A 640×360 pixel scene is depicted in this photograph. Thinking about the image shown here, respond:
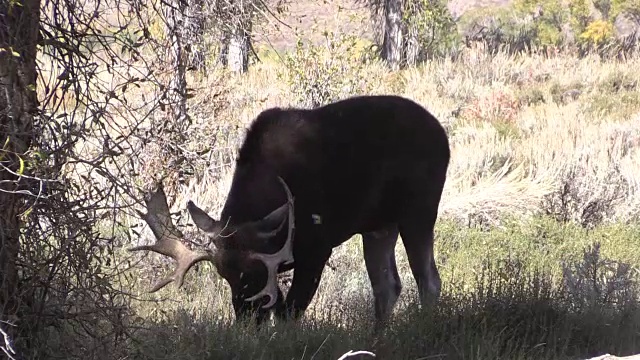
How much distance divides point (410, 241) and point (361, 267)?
1.92 meters

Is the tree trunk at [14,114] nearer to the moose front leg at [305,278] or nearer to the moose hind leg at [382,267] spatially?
the moose front leg at [305,278]

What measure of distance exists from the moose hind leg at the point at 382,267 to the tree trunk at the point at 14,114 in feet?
14.4

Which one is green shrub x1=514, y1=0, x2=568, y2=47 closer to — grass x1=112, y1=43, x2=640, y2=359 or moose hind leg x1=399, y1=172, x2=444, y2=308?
grass x1=112, y1=43, x2=640, y2=359

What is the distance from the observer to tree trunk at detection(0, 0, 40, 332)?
508 cm

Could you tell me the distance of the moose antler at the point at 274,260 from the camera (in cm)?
→ 771

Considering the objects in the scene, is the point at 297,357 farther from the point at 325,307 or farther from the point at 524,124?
the point at 524,124

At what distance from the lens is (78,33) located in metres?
5.49

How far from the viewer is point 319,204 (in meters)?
8.50

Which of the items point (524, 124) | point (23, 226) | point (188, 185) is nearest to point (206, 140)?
point (188, 185)

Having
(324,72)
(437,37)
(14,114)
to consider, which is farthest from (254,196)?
(437,37)

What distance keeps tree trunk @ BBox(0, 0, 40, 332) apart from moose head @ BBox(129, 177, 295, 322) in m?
2.39

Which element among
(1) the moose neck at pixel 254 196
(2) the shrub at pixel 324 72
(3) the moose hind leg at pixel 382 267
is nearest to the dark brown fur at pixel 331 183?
(1) the moose neck at pixel 254 196

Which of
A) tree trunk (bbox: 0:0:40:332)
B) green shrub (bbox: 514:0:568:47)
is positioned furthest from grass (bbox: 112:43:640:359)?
green shrub (bbox: 514:0:568:47)

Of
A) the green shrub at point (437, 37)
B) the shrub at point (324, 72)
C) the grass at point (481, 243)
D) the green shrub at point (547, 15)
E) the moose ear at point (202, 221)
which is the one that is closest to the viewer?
the grass at point (481, 243)
